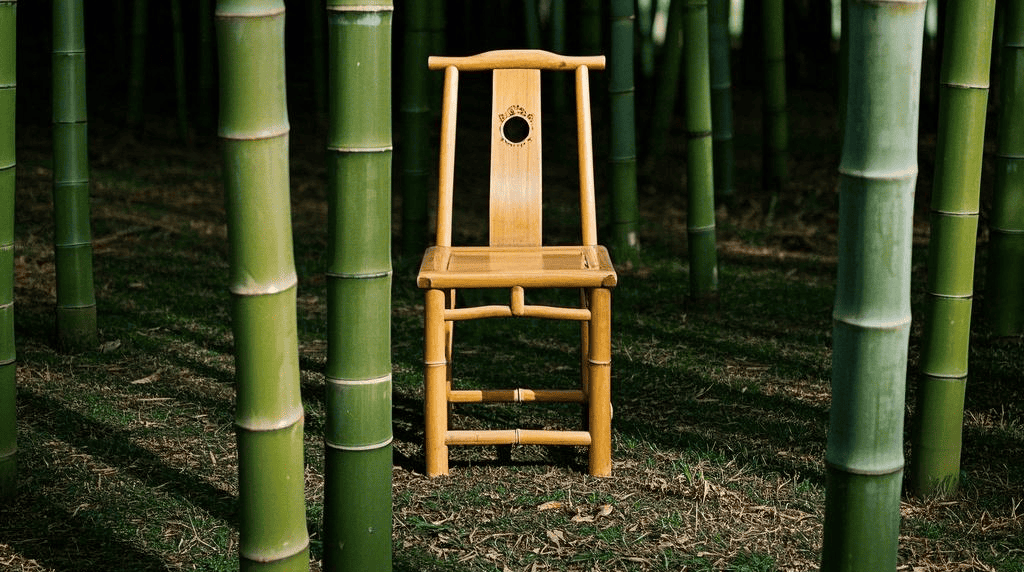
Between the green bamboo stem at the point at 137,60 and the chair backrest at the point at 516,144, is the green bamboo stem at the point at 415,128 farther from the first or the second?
the green bamboo stem at the point at 137,60

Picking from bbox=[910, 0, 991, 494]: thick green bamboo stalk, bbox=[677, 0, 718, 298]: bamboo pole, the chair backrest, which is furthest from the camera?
bbox=[677, 0, 718, 298]: bamboo pole

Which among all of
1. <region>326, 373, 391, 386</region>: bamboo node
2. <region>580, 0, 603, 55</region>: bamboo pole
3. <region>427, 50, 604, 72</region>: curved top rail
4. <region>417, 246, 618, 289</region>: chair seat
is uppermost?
<region>580, 0, 603, 55</region>: bamboo pole

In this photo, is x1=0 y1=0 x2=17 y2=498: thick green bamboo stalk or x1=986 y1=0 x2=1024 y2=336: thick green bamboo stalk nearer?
x1=0 y1=0 x2=17 y2=498: thick green bamboo stalk

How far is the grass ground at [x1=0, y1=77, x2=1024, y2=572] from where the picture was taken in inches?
90.8

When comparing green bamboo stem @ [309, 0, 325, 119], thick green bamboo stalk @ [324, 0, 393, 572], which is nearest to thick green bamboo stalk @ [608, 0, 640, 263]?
thick green bamboo stalk @ [324, 0, 393, 572]

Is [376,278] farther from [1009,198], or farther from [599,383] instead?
[1009,198]

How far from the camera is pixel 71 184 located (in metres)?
3.44

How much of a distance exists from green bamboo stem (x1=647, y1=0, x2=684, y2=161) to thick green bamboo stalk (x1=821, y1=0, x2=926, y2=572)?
155 inches

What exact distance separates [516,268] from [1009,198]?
1858 mm

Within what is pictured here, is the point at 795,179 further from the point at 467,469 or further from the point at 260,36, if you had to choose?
the point at 260,36

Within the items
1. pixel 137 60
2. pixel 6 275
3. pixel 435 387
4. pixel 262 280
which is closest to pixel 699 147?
pixel 435 387

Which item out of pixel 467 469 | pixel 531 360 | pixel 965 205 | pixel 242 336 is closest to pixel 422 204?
pixel 531 360

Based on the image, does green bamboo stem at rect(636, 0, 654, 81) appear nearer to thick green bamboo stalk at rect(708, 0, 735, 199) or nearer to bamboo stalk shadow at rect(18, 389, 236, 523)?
thick green bamboo stalk at rect(708, 0, 735, 199)

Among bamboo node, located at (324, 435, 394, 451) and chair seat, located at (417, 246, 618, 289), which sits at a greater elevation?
chair seat, located at (417, 246, 618, 289)
